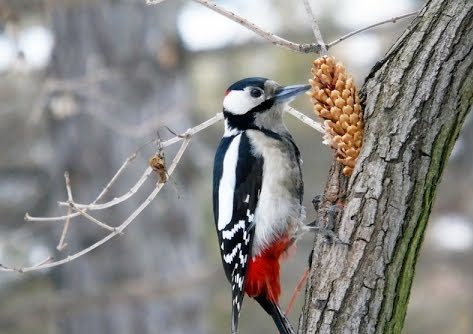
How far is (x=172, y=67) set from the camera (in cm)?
648

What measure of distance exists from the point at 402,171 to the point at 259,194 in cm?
133

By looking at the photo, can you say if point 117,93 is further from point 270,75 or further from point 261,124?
point 270,75

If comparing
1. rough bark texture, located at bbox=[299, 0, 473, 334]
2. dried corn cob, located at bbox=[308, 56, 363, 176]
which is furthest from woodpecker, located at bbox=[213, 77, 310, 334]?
rough bark texture, located at bbox=[299, 0, 473, 334]

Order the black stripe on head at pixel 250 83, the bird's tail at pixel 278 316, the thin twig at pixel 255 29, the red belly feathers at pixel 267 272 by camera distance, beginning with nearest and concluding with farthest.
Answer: the thin twig at pixel 255 29 → the bird's tail at pixel 278 316 → the red belly feathers at pixel 267 272 → the black stripe on head at pixel 250 83

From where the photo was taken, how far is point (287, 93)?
12.3 ft

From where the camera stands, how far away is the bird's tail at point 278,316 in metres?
3.41

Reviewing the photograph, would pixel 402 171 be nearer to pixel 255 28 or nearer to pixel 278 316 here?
pixel 255 28

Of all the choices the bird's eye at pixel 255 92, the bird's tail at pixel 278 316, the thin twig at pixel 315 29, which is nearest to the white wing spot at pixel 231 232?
the bird's tail at pixel 278 316

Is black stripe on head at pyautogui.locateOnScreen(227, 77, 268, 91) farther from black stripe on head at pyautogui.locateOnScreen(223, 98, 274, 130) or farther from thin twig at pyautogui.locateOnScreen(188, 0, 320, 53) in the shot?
thin twig at pyautogui.locateOnScreen(188, 0, 320, 53)

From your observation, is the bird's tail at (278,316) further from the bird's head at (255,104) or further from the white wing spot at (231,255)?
the bird's head at (255,104)

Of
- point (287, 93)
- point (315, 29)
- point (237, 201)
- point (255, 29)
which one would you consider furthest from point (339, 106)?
point (237, 201)

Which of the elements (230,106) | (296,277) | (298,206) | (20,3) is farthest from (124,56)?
(296,277)

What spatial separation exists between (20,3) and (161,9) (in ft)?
3.23

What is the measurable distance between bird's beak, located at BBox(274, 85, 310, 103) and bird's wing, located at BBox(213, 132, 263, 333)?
0.23 m
